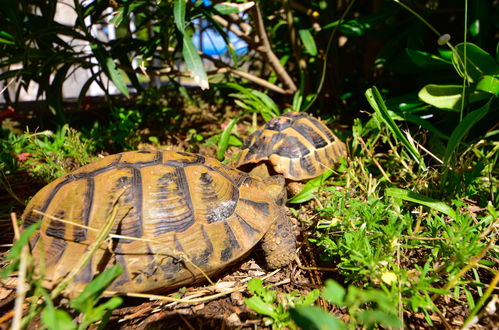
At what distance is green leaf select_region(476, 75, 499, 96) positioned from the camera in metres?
1.72

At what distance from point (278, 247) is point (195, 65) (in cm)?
153

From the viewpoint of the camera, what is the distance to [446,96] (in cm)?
189

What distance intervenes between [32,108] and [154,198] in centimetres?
420

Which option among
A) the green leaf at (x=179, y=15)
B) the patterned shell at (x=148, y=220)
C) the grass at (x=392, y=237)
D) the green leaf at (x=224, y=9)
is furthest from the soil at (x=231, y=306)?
the green leaf at (x=224, y=9)

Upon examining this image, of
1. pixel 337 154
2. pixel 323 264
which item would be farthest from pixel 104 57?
pixel 323 264

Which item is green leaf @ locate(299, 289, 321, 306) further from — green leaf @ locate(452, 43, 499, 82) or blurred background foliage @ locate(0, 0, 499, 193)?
green leaf @ locate(452, 43, 499, 82)

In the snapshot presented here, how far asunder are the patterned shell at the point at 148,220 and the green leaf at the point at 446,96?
1.43 m

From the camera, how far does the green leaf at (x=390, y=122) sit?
5.81 feet

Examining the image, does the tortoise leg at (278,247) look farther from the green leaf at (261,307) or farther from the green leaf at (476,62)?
the green leaf at (476,62)

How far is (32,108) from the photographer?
13.6 ft

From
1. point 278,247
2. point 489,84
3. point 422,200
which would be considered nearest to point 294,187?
point 278,247

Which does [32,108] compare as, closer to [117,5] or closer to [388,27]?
[117,5]

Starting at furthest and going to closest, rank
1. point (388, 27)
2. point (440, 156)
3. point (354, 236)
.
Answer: point (388, 27)
point (440, 156)
point (354, 236)

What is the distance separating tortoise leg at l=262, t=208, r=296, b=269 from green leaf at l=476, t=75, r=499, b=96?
5.29 feet
